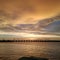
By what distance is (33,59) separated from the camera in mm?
37062

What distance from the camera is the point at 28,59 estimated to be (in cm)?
3725

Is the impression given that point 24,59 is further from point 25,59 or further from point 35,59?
point 35,59

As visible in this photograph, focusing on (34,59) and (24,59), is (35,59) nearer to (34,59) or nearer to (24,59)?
(34,59)

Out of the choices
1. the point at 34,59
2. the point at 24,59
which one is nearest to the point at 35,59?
the point at 34,59

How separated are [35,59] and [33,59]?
46 cm

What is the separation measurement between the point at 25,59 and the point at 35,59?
2.38 metres

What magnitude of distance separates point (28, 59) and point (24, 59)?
3.83ft

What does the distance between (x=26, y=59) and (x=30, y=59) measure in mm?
893

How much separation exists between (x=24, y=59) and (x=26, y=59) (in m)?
0.74

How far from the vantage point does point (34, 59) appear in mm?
37031

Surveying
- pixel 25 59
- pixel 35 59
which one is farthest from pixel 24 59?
pixel 35 59

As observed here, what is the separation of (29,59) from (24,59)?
4.42ft

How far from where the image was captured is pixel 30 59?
3734 centimetres

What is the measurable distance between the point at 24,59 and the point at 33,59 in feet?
7.27
